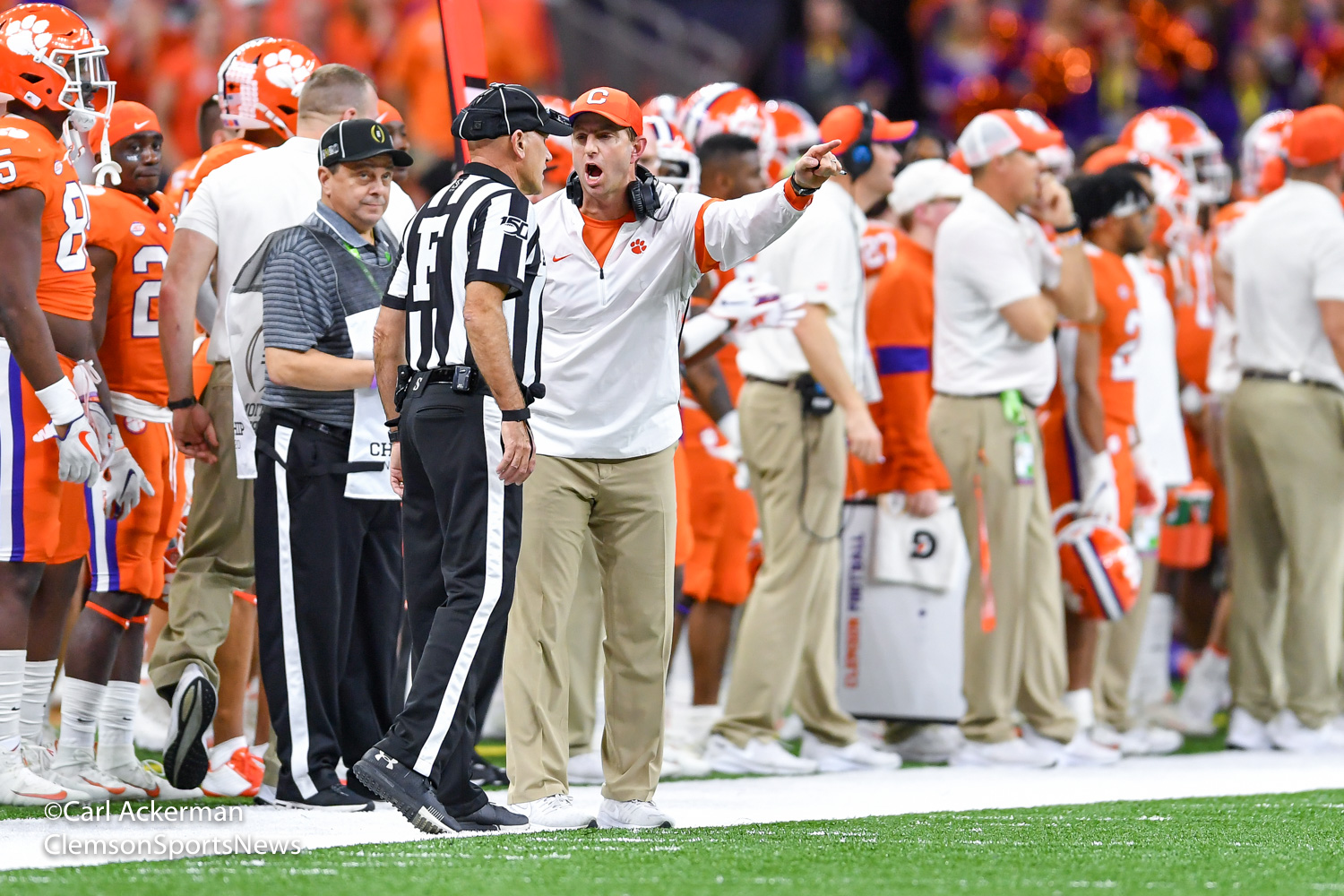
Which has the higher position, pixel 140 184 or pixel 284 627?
pixel 140 184

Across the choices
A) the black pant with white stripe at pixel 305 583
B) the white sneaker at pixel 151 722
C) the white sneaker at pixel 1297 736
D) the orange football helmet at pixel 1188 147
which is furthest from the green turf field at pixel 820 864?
the orange football helmet at pixel 1188 147

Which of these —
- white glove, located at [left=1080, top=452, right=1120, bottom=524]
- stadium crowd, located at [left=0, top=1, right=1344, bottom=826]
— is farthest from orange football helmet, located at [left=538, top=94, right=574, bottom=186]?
white glove, located at [left=1080, top=452, right=1120, bottom=524]

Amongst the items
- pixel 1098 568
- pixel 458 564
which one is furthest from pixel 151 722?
pixel 1098 568

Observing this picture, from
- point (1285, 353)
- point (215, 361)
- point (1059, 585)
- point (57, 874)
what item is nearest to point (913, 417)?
point (1059, 585)

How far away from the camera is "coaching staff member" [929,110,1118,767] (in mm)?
7395

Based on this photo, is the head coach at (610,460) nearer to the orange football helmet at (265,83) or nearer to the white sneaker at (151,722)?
the orange football helmet at (265,83)

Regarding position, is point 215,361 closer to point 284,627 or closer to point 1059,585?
point 284,627

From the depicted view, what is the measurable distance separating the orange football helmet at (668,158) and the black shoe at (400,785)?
10.1 feet

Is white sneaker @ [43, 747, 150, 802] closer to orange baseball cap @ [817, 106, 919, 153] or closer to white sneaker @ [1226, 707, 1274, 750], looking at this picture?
orange baseball cap @ [817, 106, 919, 153]

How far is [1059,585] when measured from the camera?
7.64 metres

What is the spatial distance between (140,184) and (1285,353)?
4758 millimetres

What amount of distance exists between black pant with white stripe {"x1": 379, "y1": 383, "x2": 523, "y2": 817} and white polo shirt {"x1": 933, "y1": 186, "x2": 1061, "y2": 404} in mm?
2977

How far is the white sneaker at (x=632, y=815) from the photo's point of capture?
523cm

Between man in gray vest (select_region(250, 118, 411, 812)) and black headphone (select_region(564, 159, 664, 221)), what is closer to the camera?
black headphone (select_region(564, 159, 664, 221))
